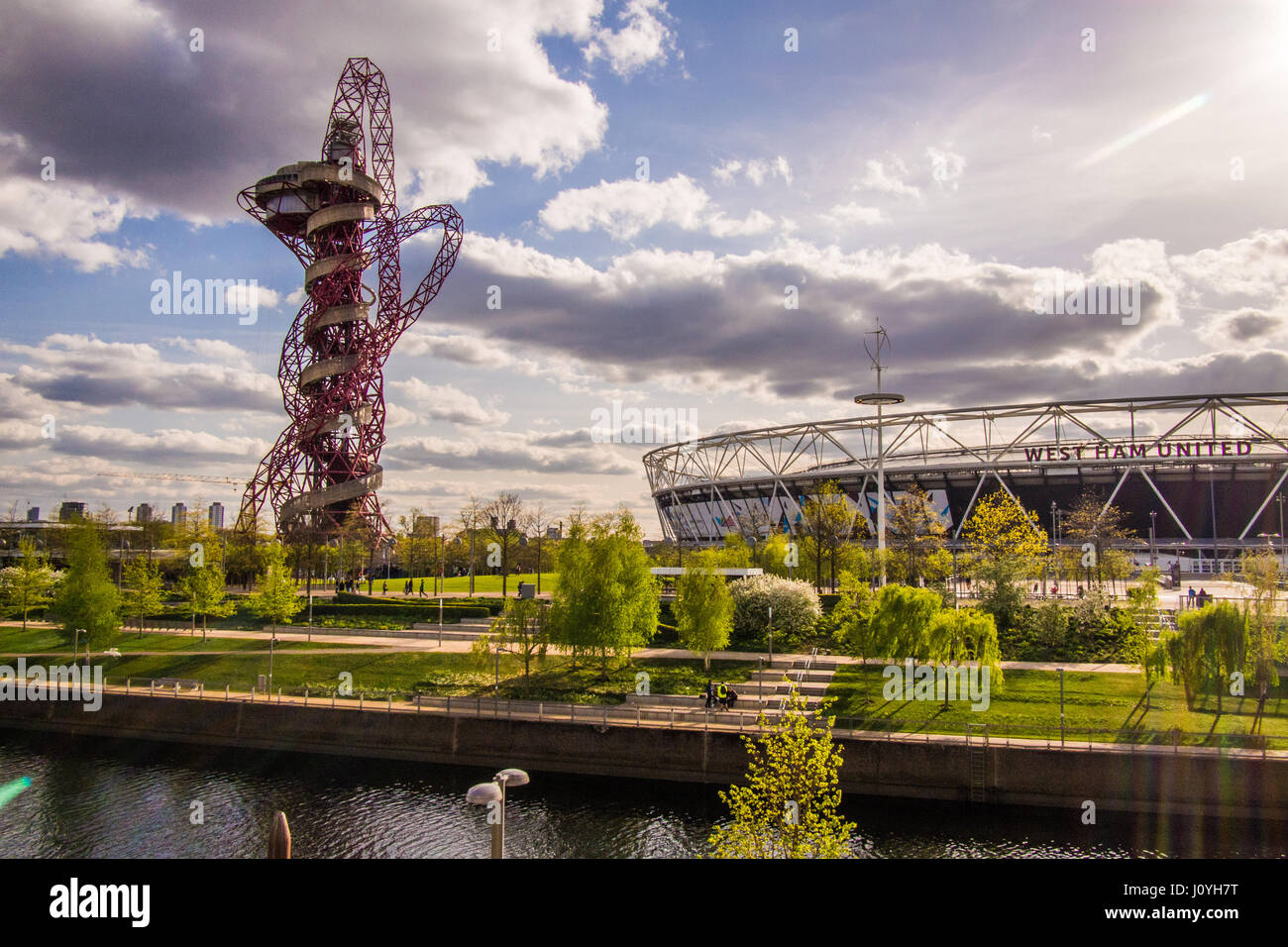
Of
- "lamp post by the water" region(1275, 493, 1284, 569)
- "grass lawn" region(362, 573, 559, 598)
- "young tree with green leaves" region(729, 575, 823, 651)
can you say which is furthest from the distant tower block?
"lamp post by the water" region(1275, 493, 1284, 569)

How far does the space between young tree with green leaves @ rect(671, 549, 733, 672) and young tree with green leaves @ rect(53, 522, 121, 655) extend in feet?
93.1

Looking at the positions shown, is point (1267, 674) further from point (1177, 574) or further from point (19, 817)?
point (19, 817)

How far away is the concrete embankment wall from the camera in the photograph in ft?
75.0

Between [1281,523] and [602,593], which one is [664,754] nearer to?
[602,593]

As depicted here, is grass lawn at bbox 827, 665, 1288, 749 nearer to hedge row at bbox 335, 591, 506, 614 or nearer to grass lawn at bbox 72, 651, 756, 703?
grass lawn at bbox 72, 651, 756, 703

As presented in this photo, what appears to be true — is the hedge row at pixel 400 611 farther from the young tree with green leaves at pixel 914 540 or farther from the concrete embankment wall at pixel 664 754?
the young tree with green leaves at pixel 914 540

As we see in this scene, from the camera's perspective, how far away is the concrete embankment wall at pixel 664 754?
22.9m

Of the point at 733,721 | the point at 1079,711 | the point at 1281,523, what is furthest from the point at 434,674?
the point at 1281,523

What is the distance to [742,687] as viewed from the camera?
32219 millimetres

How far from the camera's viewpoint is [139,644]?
141ft
